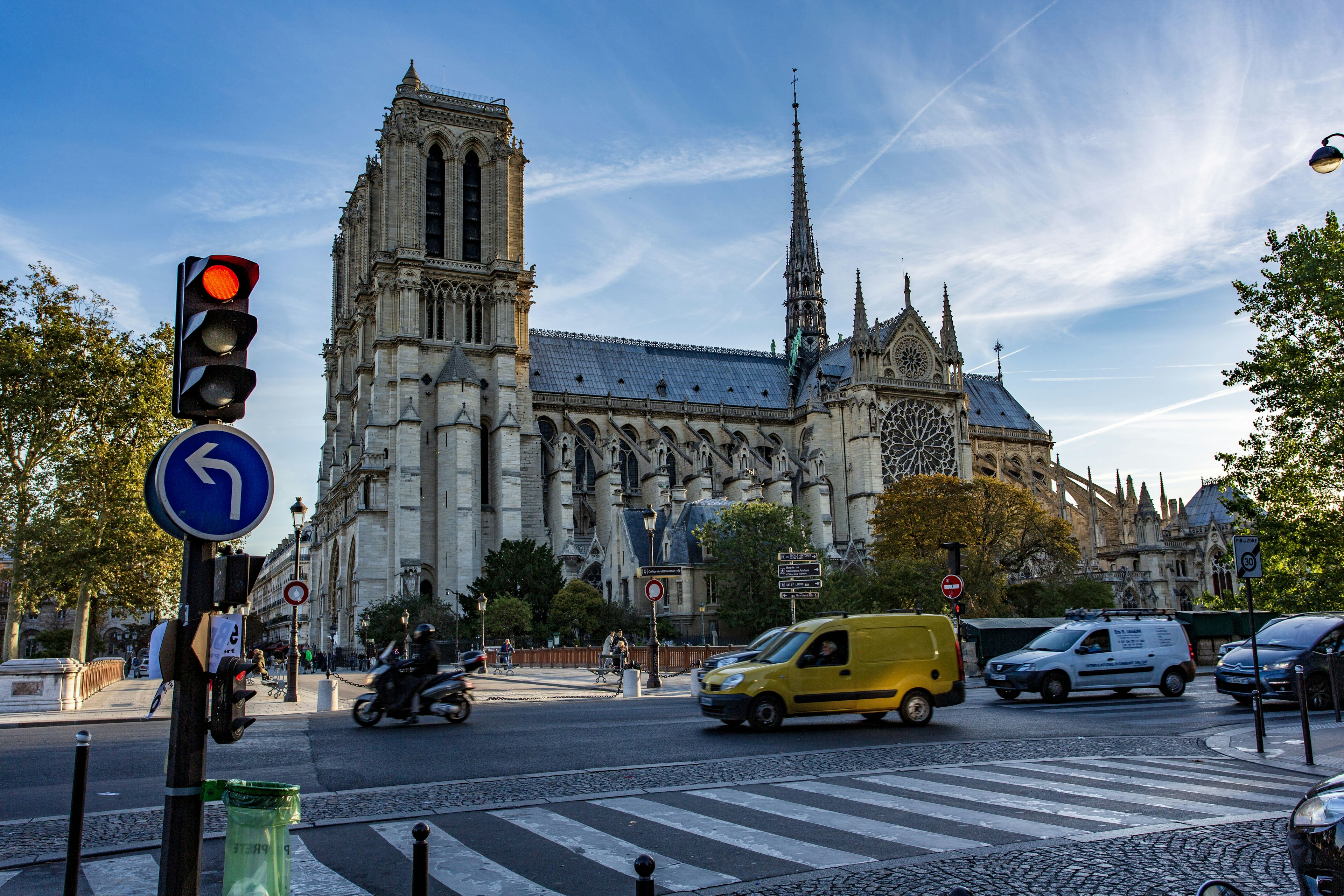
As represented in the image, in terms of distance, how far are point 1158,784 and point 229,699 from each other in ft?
26.0

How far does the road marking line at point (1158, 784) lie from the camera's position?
8.16 m

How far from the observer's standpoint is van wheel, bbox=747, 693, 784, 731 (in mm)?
13938

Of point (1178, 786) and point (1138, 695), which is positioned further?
point (1138, 695)

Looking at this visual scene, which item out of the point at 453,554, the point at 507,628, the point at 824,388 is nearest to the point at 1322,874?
the point at 507,628

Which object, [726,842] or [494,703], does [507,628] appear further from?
[726,842]

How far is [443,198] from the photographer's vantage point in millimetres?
58219

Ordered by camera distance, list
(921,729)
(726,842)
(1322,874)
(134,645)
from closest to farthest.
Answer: (1322,874)
(726,842)
(921,729)
(134,645)

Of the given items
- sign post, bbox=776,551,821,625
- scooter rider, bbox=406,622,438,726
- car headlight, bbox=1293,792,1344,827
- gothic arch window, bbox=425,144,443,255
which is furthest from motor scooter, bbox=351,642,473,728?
gothic arch window, bbox=425,144,443,255

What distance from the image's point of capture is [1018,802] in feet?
26.4

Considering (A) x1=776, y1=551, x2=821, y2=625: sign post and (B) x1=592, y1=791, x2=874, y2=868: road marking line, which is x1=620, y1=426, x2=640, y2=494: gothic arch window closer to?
(A) x1=776, y1=551, x2=821, y2=625: sign post

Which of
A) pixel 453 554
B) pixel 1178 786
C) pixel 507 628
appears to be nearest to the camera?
pixel 1178 786

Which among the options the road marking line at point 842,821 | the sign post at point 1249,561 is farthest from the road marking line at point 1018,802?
the sign post at point 1249,561

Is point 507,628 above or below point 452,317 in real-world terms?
below

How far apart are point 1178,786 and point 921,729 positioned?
5252mm
